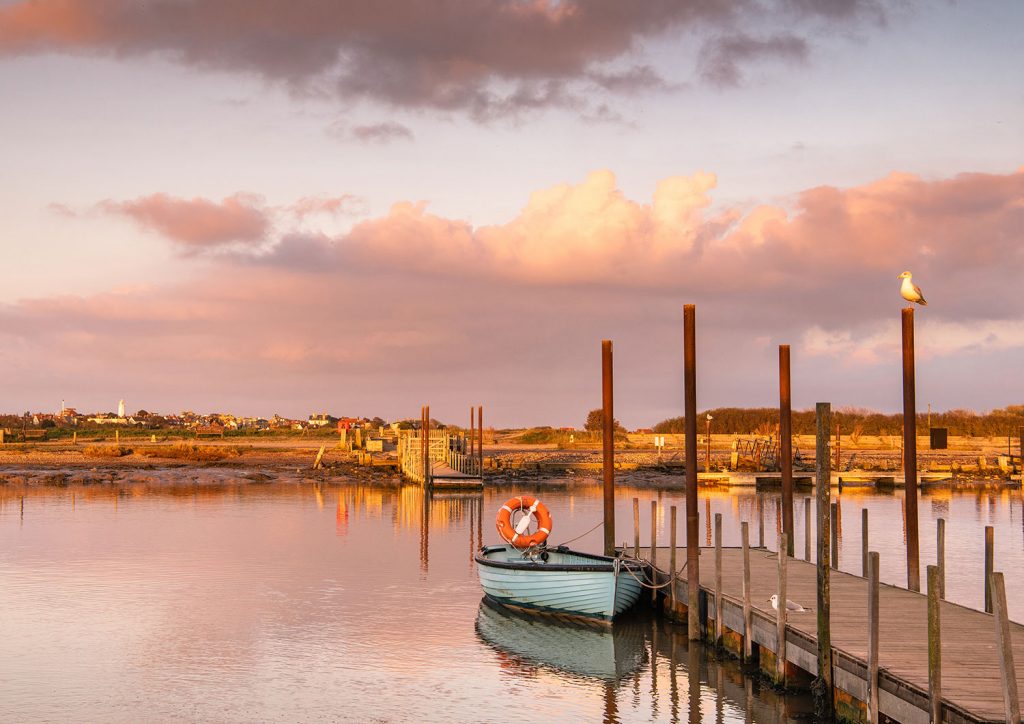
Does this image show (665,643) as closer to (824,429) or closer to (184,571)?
(824,429)

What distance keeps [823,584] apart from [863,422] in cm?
10959

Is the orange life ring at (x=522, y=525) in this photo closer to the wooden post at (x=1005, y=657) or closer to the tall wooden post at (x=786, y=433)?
the tall wooden post at (x=786, y=433)

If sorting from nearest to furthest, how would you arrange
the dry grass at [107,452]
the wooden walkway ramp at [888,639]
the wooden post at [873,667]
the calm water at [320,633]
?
the wooden walkway ramp at [888,639]
the wooden post at [873,667]
the calm water at [320,633]
the dry grass at [107,452]

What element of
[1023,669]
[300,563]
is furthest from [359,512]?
[1023,669]

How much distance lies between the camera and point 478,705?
59.5ft

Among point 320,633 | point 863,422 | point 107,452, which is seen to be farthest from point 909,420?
point 863,422

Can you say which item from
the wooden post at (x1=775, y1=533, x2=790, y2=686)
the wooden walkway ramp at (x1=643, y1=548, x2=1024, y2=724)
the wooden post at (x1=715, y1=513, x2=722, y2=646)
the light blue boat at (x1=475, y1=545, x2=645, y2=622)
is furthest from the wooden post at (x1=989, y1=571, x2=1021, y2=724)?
the light blue boat at (x1=475, y1=545, x2=645, y2=622)

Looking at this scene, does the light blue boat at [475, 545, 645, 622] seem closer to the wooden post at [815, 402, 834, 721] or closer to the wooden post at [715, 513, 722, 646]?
the wooden post at [715, 513, 722, 646]

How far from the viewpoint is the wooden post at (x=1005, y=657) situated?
36.6ft

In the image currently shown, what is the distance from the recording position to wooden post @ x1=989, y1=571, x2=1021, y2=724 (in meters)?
11.2

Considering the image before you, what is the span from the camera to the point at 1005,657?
37.3 ft

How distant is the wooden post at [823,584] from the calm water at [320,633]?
3.31 feet

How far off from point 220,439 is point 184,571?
82070mm

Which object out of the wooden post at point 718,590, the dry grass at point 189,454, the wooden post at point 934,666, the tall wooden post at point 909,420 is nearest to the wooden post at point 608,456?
the wooden post at point 718,590
